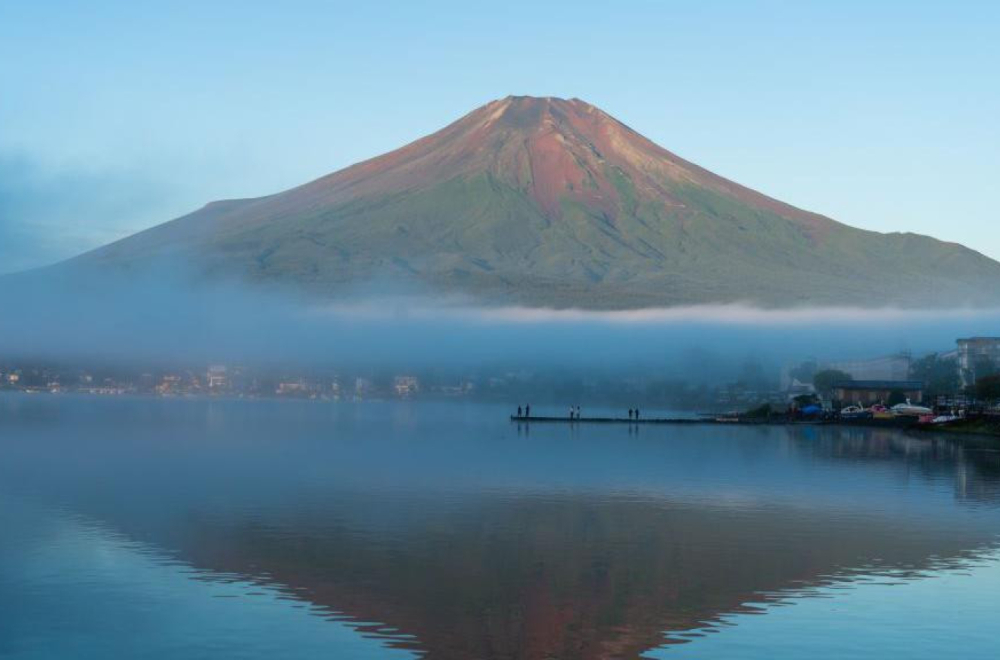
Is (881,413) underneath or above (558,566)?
above

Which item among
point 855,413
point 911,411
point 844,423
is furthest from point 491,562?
point 855,413

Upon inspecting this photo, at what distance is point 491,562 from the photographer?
34.2m

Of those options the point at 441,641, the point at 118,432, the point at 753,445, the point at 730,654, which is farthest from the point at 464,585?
the point at 118,432

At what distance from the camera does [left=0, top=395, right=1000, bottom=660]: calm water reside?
25641 mm

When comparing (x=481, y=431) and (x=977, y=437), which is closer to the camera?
(x=977, y=437)

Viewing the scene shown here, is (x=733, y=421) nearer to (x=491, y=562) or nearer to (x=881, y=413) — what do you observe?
(x=881, y=413)

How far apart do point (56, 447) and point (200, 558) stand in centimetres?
5025

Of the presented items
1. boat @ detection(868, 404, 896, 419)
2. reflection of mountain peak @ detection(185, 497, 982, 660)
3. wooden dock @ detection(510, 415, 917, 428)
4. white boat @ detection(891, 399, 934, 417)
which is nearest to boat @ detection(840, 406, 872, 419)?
boat @ detection(868, 404, 896, 419)

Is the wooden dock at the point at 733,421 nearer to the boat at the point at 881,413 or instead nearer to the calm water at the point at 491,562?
the boat at the point at 881,413

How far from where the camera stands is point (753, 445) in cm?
10094

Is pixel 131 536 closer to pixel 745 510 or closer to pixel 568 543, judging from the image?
pixel 568 543

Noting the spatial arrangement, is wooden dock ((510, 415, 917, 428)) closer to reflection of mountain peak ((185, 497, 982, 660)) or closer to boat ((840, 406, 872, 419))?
A: boat ((840, 406, 872, 419))

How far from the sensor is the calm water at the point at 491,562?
25641 millimetres

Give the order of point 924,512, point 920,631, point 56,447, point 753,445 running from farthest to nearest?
1. point 753,445
2. point 56,447
3. point 924,512
4. point 920,631
